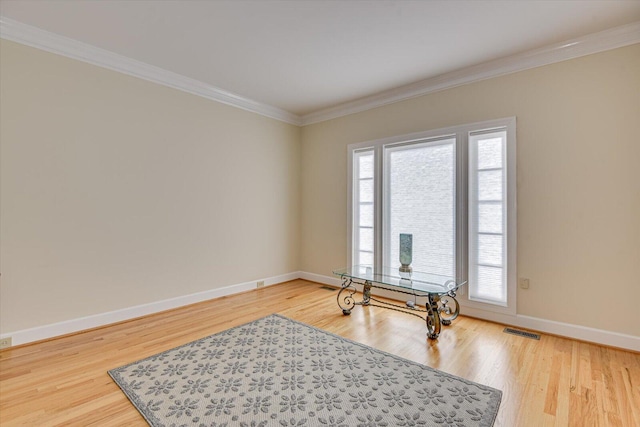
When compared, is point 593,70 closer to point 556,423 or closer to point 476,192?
point 476,192

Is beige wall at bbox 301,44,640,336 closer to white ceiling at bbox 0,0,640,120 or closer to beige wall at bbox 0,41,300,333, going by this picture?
white ceiling at bbox 0,0,640,120

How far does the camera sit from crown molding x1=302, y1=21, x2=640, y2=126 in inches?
101

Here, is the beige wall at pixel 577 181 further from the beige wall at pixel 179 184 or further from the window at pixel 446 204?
the window at pixel 446 204

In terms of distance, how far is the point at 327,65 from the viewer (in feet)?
10.7

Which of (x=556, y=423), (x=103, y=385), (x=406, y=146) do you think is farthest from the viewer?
(x=406, y=146)

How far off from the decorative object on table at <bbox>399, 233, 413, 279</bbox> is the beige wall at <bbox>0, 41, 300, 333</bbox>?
84.7 inches

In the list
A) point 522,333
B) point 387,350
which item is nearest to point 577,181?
point 522,333

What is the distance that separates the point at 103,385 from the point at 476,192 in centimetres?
370

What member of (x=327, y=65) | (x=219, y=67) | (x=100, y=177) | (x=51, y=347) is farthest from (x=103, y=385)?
(x=327, y=65)

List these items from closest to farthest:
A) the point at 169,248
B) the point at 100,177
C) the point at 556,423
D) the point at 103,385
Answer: the point at 556,423
the point at 103,385
the point at 100,177
the point at 169,248

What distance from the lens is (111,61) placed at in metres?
3.04

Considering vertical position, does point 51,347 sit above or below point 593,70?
below

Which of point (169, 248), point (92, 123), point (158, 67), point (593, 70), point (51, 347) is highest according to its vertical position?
point (158, 67)

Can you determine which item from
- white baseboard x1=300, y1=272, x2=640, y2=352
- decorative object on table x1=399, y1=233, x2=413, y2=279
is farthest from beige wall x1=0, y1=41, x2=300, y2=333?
white baseboard x1=300, y1=272, x2=640, y2=352
